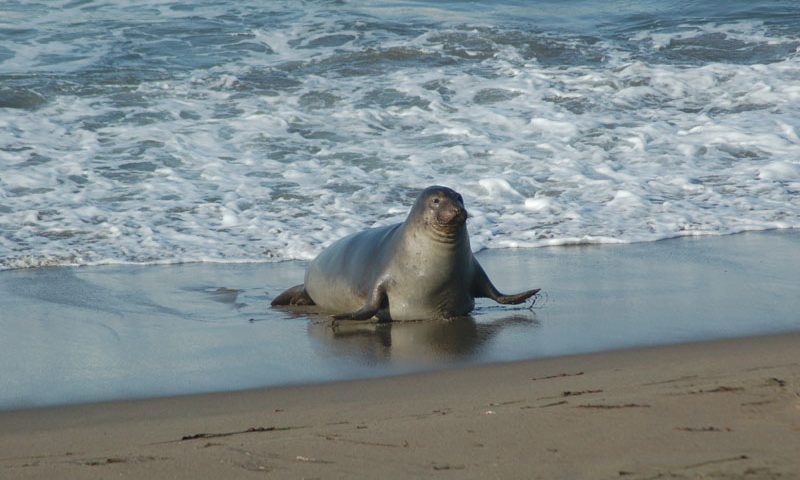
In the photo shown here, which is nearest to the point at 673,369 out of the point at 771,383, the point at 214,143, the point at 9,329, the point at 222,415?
the point at 771,383

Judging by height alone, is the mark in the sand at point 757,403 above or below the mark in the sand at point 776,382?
above

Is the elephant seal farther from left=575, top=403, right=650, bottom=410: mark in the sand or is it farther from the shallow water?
left=575, top=403, right=650, bottom=410: mark in the sand

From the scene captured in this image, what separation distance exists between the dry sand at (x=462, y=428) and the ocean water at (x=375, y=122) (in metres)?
3.69

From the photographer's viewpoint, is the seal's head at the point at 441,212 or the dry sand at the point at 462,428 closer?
the dry sand at the point at 462,428

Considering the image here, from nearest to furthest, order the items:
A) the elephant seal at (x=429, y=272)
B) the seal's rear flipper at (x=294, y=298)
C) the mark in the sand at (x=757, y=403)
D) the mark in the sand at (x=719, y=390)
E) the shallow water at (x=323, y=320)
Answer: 1. the mark in the sand at (x=757, y=403)
2. the mark in the sand at (x=719, y=390)
3. the shallow water at (x=323, y=320)
4. the elephant seal at (x=429, y=272)
5. the seal's rear flipper at (x=294, y=298)

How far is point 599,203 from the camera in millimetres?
8875

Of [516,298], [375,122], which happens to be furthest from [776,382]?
[375,122]

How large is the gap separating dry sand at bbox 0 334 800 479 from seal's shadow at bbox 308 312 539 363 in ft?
1.67

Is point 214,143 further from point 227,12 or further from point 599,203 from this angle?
point 227,12

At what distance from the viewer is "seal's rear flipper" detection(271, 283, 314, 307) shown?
258 inches

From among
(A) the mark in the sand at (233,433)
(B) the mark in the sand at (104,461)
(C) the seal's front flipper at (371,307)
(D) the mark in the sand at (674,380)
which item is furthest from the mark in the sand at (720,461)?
(C) the seal's front flipper at (371,307)

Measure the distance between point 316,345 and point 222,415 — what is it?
4.85 ft

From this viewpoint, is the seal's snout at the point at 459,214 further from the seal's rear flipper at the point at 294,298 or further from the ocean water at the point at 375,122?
the ocean water at the point at 375,122

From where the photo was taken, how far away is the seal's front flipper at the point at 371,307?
19.5 feet
